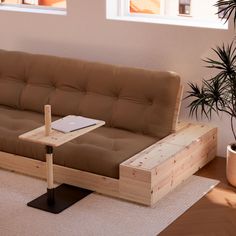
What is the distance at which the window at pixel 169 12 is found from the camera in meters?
5.13

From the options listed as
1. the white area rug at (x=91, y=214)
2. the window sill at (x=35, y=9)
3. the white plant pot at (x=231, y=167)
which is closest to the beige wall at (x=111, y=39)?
the window sill at (x=35, y=9)

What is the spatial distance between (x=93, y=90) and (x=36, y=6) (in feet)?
4.72

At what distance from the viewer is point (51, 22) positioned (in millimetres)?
5754

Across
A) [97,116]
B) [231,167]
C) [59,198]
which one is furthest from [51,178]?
[231,167]

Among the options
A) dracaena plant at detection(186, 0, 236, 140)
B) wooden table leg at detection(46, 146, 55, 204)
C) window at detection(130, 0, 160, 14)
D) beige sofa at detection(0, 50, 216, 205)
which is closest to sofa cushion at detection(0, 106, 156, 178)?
beige sofa at detection(0, 50, 216, 205)

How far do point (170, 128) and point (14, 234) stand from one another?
161cm

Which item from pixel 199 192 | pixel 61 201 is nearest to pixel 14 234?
pixel 61 201

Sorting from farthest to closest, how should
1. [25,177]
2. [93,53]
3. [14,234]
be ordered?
[93,53], [25,177], [14,234]

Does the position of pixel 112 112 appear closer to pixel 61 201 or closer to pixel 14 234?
pixel 61 201

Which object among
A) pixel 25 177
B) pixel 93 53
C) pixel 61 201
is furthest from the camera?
pixel 93 53

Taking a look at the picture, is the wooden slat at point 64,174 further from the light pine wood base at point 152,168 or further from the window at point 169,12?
the window at point 169,12

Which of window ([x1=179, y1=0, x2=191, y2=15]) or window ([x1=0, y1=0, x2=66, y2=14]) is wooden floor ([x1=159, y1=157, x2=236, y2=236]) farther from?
window ([x1=0, y1=0, x2=66, y2=14])

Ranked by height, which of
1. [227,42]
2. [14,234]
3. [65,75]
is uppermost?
[227,42]

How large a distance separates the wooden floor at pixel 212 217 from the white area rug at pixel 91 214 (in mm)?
59
